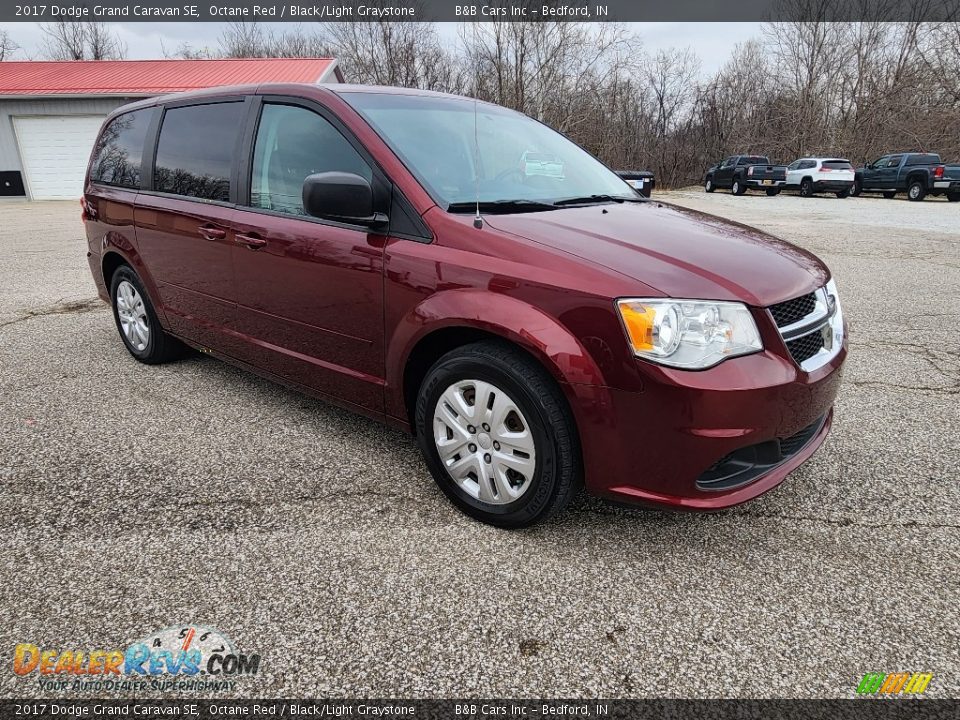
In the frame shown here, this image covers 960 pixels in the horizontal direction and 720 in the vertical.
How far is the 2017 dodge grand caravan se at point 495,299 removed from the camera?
6.98 ft

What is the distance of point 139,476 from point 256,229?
1.32m

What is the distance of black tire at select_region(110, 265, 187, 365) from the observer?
14.1 feet

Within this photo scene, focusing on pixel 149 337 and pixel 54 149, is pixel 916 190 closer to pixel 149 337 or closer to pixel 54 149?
pixel 149 337

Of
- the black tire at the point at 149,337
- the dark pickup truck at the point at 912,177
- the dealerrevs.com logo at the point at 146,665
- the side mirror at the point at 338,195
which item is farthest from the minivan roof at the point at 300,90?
the dark pickup truck at the point at 912,177

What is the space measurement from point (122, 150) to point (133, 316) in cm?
116

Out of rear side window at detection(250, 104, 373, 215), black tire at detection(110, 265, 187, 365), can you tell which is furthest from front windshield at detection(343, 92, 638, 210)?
black tire at detection(110, 265, 187, 365)

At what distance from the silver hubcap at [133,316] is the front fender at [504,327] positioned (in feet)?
8.72

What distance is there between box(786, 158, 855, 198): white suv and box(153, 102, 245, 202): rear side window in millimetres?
27113

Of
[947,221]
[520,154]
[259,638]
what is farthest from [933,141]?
[259,638]

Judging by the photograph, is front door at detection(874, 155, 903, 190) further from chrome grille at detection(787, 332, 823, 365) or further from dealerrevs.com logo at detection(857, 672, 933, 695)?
dealerrevs.com logo at detection(857, 672, 933, 695)

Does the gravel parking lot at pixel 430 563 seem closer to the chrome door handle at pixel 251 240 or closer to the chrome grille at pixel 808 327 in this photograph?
the chrome grille at pixel 808 327

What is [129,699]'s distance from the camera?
1791 millimetres

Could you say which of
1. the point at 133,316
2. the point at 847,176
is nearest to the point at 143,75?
the point at 133,316

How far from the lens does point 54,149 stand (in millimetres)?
21016
